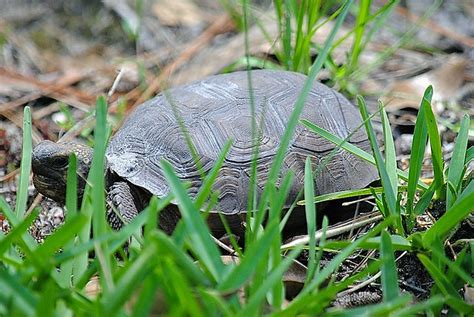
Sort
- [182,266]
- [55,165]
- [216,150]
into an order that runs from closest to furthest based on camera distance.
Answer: [182,266] → [216,150] → [55,165]

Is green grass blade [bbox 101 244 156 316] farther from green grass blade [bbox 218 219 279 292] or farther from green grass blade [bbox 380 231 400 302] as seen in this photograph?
green grass blade [bbox 380 231 400 302]

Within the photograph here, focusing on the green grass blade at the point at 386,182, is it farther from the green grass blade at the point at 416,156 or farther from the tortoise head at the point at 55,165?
the tortoise head at the point at 55,165

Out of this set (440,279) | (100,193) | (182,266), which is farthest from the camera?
(440,279)

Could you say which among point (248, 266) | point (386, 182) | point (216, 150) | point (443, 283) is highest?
point (216, 150)

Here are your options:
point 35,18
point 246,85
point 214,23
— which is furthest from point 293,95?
point 35,18

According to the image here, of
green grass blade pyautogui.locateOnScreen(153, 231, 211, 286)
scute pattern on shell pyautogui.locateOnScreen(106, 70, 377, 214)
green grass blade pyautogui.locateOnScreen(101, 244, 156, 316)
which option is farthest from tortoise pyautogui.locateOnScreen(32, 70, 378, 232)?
green grass blade pyautogui.locateOnScreen(101, 244, 156, 316)

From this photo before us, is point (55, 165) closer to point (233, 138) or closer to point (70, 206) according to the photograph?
point (233, 138)

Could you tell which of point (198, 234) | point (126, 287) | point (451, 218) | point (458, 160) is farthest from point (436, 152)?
point (126, 287)
